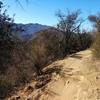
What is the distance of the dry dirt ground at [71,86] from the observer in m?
11.5

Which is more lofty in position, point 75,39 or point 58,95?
point 75,39

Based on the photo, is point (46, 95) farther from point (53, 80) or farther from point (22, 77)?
point (22, 77)

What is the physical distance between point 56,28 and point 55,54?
491 cm

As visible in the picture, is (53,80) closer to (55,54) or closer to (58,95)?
(58,95)

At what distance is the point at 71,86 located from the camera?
12844mm

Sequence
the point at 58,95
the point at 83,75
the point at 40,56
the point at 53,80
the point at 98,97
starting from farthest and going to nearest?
the point at 40,56
the point at 53,80
the point at 83,75
the point at 58,95
the point at 98,97

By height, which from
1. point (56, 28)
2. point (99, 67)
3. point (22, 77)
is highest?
point (56, 28)

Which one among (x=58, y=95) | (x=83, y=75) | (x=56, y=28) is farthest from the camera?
(x=56, y=28)

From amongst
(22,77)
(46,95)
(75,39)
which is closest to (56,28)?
(75,39)

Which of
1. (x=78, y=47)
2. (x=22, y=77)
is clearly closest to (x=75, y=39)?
(x=78, y=47)

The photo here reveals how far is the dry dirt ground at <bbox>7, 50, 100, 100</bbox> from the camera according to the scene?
37.6ft

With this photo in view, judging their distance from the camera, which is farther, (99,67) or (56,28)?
(56,28)

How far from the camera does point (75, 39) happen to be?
3600 cm

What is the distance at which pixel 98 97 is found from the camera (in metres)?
10.5
